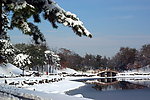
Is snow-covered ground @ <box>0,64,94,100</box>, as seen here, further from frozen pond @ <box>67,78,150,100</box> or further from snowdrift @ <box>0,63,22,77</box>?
frozen pond @ <box>67,78,150,100</box>

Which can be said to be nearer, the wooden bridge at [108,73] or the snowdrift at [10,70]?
the snowdrift at [10,70]

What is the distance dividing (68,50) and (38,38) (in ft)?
394

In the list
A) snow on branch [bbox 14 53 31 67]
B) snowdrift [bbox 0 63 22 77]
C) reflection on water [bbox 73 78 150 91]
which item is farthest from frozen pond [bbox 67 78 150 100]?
snowdrift [bbox 0 63 22 77]

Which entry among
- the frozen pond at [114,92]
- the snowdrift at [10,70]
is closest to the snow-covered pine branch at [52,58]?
the snowdrift at [10,70]

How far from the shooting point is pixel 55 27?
989 cm

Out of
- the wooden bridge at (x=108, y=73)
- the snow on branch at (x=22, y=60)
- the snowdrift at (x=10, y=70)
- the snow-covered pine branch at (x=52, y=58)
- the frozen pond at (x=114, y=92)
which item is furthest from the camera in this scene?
the wooden bridge at (x=108, y=73)

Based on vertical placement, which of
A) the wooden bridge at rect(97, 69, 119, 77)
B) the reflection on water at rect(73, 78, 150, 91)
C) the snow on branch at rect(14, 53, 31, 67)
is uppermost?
the snow on branch at rect(14, 53, 31, 67)

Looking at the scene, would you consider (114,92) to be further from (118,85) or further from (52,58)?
(52,58)

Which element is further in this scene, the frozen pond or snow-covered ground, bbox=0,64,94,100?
the frozen pond

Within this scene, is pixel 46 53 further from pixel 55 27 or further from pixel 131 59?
pixel 55 27

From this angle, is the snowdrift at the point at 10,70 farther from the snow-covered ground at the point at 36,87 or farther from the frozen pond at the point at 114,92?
the frozen pond at the point at 114,92

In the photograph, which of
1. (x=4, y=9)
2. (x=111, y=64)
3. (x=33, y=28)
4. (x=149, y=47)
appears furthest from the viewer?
(x=111, y=64)

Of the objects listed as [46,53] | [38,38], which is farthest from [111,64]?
[38,38]

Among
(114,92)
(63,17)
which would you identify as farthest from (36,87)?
(63,17)
